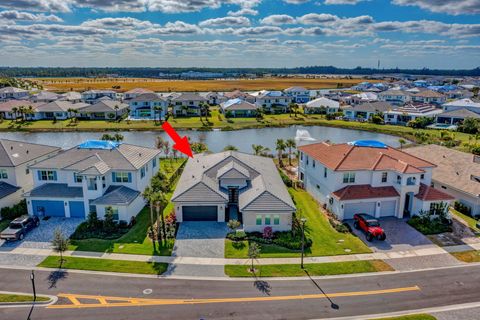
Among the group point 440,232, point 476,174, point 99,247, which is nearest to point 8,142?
point 99,247

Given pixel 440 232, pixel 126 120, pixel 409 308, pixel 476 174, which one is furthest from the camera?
pixel 126 120

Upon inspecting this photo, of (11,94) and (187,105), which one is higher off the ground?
(11,94)

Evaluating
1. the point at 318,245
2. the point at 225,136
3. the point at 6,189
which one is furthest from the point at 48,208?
the point at 225,136

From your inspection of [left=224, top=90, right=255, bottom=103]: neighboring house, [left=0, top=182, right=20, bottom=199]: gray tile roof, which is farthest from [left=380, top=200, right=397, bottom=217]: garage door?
[left=224, top=90, right=255, bottom=103]: neighboring house

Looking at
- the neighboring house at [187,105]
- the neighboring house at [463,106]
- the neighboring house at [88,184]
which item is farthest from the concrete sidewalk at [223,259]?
the neighboring house at [463,106]

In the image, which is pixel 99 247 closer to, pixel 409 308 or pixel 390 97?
pixel 409 308

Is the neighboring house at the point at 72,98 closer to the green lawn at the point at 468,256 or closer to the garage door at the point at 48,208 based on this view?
the garage door at the point at 48,208

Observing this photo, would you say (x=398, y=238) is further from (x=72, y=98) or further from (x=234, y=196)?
(x=72, y=98)
